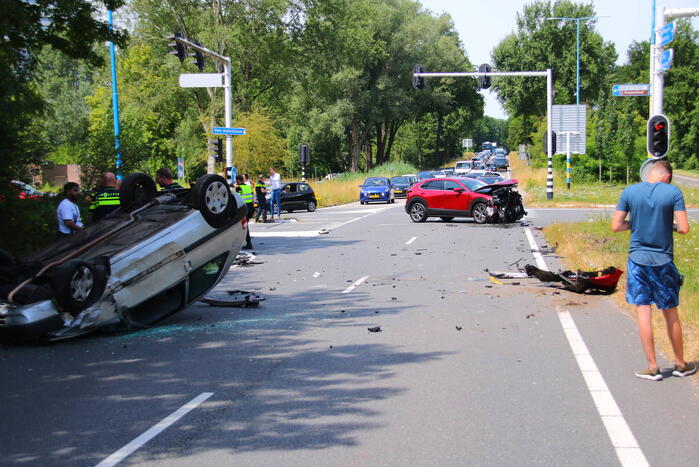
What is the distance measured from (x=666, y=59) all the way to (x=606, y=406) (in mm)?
9545

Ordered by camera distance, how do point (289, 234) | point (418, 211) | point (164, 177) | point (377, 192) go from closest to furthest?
point (164, 177) → point (289, 234) → point (418, 211) → point (377, 192)

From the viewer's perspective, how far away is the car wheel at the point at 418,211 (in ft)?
86.0

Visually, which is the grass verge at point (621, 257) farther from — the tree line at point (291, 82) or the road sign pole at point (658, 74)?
the tree line at point (291, 82)

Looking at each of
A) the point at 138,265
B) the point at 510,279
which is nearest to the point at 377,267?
the point at 510,279

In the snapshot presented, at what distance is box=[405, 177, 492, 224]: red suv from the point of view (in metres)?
25.0

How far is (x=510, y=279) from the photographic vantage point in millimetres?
12391

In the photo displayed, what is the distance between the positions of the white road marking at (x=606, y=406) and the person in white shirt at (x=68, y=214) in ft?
22.2

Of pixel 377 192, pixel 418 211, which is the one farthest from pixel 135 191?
pixel 377 192

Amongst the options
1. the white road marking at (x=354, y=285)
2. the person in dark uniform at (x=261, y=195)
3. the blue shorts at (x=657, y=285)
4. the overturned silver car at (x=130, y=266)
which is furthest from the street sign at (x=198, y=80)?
the blue shorts at (x=657, y=285)

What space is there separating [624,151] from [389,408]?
44.6 meters

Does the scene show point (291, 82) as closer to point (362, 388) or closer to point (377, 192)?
point (377, 192)

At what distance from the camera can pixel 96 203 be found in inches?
428

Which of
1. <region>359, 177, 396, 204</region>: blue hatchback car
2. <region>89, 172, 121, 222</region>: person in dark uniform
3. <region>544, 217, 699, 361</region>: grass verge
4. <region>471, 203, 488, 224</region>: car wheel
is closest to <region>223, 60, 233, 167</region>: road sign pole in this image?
<region>471, 203, 488, 224</region>: car wheel

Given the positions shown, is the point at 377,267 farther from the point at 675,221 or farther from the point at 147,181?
the point at 675,221
